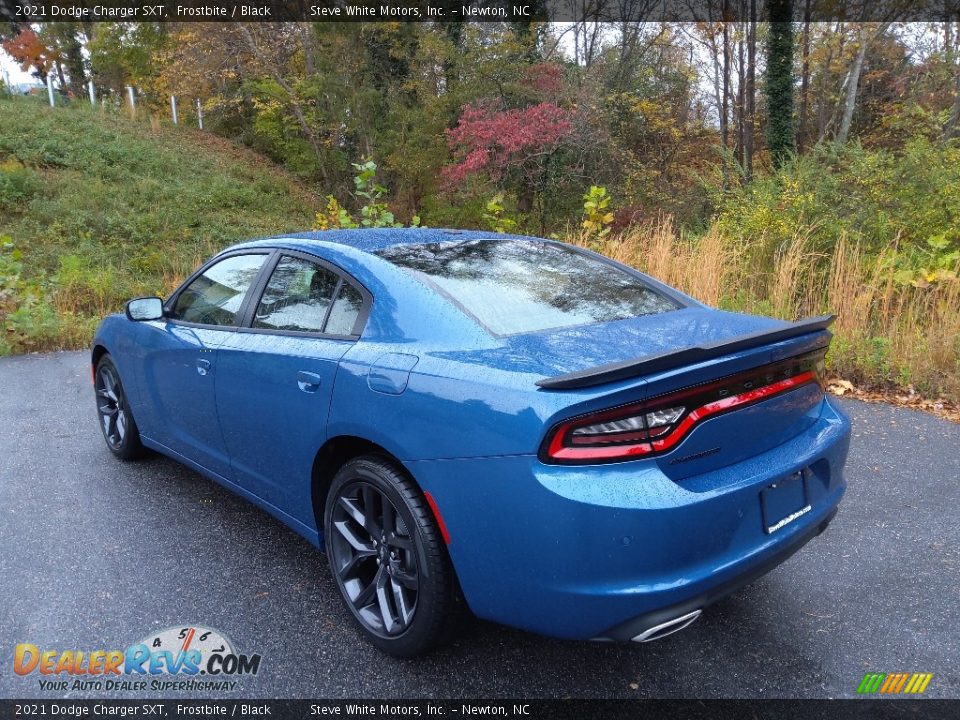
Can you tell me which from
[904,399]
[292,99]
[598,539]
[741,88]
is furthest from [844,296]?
[292,99]

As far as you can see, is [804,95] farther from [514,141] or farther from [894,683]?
[894,683]

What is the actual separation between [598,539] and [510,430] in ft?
1.20

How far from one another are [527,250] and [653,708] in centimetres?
191

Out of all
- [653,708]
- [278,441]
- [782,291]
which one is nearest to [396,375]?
[278,441]

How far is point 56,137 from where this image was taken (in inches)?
799

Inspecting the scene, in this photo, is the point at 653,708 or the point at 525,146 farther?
the point at 525,146

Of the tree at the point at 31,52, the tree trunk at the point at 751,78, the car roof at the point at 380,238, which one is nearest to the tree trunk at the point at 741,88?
the tree trunk at the point at 751,78

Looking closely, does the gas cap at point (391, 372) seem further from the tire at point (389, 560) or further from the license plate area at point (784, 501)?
the license plate area at point (784, 501)

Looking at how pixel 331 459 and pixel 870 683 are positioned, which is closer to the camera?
pixel 870 683

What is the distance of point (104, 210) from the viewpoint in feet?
56.8

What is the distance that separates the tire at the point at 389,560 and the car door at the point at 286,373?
0.73ft

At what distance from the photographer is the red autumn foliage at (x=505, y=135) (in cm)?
1633

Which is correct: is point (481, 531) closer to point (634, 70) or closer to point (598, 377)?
point (598, 377)

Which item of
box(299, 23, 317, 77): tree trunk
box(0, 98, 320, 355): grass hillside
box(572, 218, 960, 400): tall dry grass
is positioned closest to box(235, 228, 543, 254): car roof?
box(572, 218, 960, 400): tall dry grass
